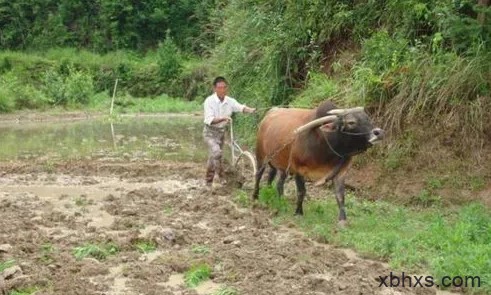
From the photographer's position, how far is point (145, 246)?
7.99m

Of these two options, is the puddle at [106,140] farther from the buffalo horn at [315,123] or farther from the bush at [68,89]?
the buffalo horn at [315,123]

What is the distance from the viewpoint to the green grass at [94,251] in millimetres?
7629

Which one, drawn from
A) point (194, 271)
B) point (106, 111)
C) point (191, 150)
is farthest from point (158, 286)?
point (106, 111)

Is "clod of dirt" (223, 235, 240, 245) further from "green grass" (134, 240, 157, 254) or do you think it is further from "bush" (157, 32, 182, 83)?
"bush" (157, 32, 182, 83)

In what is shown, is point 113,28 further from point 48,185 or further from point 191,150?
point 48,185

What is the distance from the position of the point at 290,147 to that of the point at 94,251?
3.41 metres

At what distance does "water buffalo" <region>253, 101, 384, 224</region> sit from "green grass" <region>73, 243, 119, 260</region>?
2858 millimetres

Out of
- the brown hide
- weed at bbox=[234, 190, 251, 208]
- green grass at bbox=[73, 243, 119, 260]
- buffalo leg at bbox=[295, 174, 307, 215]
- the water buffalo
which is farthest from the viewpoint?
weed at bbox=[234, 190, 251, 208]

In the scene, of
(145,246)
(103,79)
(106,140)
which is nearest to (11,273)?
(145,246)

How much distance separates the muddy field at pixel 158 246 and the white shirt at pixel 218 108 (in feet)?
3.76

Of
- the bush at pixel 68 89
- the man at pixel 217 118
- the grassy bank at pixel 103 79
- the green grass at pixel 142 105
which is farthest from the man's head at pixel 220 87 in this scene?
the bush at pixel 68 89

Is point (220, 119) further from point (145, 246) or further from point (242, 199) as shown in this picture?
point (145, 246)

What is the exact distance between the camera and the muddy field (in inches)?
259

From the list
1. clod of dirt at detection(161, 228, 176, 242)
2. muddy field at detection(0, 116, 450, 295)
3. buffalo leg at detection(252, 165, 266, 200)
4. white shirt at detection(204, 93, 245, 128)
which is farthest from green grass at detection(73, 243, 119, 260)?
white shirt at detection(204, 93, 245, 128)
